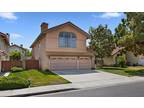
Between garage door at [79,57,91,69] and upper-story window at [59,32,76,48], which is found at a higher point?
upper-story window at [59,32,76,48]

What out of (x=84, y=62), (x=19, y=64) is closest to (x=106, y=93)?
(x=84, y=62)

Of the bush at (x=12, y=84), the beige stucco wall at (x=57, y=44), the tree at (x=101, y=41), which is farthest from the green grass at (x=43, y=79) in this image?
the tree at (x=101, y=41)

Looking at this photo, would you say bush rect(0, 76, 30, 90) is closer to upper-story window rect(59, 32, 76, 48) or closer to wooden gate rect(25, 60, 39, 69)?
upper-story window rect(59, 32, 76, 48)

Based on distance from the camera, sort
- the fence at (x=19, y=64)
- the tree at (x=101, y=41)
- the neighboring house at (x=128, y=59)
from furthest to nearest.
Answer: the neighboring house at (x=128, y=59), the tree at (x=101, y=41), the fence at (x=19, y=64)

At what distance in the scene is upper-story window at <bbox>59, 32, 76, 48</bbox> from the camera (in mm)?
30422

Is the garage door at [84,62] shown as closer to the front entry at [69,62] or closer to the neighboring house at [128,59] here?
the front entry at [69,62]

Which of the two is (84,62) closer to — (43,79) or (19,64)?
(19,64)

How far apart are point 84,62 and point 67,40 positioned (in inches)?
153

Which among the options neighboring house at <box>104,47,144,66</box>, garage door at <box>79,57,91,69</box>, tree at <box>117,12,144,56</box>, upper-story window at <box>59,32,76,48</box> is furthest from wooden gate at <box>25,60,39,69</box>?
neighboring house at <box>104,47,144,66</box>

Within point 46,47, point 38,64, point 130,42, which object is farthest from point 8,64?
point 130,42

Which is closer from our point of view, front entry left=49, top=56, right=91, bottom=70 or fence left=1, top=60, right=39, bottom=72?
front entry left=49, top=56, right=91, bottom=70

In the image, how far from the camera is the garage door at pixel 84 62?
31.6 m

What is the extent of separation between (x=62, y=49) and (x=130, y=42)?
8.78 meters
